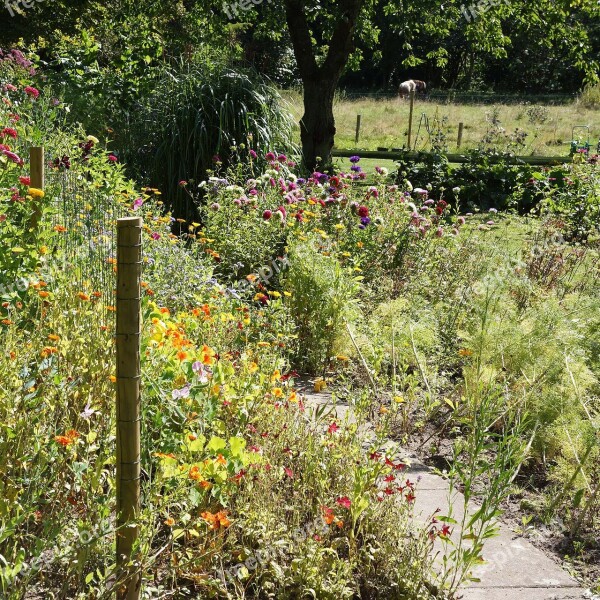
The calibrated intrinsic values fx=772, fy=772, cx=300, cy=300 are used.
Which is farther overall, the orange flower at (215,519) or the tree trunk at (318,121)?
the tree trunk at (318,121)

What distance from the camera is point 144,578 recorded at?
93.4 inches

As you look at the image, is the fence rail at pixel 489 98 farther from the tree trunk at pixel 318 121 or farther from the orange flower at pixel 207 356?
the orange flower at pixel 207 356

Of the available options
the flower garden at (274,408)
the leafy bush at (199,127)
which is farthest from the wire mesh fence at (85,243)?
the leafy bush at (199,127)

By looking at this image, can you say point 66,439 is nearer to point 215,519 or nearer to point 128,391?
point 128,391

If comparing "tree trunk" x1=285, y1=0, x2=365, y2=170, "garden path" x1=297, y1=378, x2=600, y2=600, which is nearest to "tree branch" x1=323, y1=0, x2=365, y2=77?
"tree trunk" x1=285, y1=0, x2=365, y2=170

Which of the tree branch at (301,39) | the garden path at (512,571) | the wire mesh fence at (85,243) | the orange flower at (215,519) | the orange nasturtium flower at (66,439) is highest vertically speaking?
the tree branch at (301,39)

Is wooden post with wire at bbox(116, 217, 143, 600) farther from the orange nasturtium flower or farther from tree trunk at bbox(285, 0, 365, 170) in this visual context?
tree trunk at bbox(285, 0, 365, 170)

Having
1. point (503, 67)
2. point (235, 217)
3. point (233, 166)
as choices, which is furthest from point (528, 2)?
point (503, 67)

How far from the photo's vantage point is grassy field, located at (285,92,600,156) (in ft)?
71.1

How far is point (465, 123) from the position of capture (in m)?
25.8

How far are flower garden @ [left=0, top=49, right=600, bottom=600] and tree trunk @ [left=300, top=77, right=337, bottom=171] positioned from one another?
500cm

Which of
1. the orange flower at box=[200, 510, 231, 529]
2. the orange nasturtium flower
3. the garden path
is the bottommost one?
the garden path

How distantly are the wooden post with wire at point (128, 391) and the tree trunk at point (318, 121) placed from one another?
905 centimetres

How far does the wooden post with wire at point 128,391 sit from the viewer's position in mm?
2139
